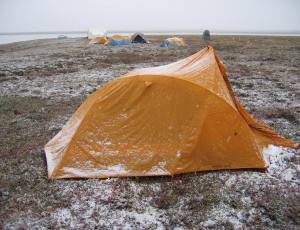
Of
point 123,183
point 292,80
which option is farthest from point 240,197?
point 292,80

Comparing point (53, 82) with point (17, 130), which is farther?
point (53, 82)

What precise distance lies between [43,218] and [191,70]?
15.0ft

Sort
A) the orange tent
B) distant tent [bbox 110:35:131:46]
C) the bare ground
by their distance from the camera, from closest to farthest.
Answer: the bare ground → the orange tent → distant tent [bbox 110:35:131:46]

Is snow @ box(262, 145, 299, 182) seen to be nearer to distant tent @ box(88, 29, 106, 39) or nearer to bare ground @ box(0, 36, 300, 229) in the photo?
bare ground @ box(0, 36, 300, 229)

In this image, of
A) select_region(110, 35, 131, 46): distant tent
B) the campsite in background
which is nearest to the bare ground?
the campsite in background

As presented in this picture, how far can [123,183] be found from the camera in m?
6.65

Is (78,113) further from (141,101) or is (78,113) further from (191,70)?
(191,70)

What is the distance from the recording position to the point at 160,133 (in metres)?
6.99

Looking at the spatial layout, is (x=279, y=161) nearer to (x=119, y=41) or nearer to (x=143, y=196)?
(x=143, y=196)

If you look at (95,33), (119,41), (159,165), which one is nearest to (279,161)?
(159,165)

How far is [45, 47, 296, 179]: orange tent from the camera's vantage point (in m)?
6.83

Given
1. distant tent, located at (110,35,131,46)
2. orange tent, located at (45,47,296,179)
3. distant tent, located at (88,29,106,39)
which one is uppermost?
distant tent, located at (88,29,106,39)

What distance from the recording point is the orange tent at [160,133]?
6832 mm

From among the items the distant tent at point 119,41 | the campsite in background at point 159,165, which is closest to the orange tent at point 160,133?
the campsite in background at point 159,165
